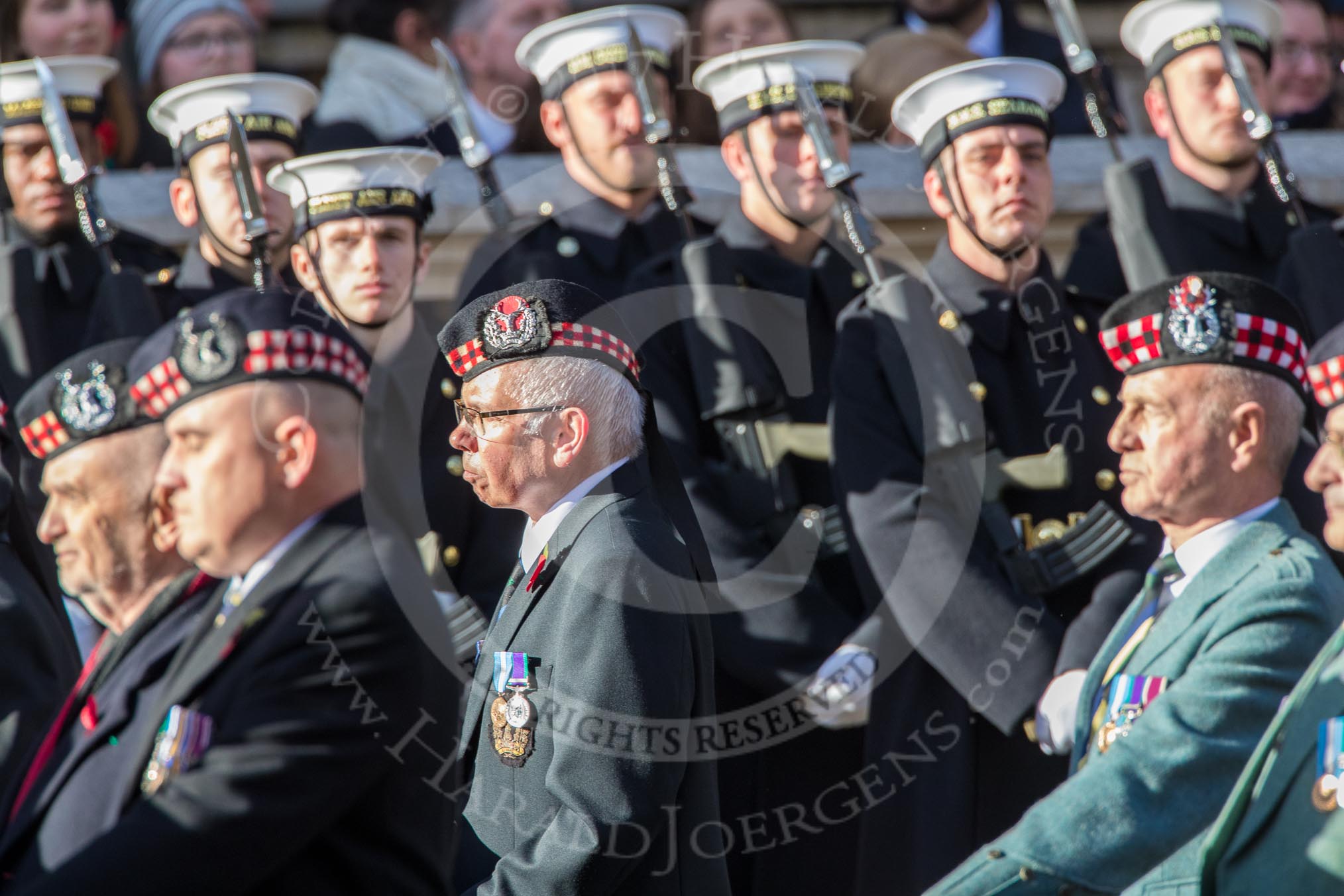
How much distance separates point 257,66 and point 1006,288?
11.2 ft

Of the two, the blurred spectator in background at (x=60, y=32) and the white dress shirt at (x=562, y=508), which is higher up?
the blurred spectator in background at (x=60, y=32)

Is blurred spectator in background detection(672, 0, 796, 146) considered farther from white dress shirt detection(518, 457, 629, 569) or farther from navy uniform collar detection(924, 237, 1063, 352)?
white dress shirt detection(518, 457, 629, 569)

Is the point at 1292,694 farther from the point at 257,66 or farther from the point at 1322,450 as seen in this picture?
the point at 257,66

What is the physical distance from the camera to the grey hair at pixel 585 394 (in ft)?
12.8

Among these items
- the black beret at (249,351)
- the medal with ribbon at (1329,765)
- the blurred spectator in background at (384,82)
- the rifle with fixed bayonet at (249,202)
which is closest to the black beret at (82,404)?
the black beret at (249,351)

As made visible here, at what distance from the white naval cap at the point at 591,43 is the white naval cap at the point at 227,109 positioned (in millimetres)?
721

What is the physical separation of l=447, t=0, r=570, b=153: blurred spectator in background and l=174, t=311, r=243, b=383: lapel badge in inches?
112

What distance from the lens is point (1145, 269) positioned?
6.23 metres

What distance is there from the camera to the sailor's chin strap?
18.7 ft

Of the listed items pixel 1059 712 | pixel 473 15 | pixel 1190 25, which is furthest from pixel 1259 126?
pixel 473 15

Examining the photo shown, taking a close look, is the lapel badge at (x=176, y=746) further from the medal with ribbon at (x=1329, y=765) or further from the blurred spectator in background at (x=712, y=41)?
the blurred spectator in background at (x=712, y=41)

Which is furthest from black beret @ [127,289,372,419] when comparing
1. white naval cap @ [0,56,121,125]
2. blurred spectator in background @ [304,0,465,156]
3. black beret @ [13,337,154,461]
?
white naval cap @ [0,56,121,125]

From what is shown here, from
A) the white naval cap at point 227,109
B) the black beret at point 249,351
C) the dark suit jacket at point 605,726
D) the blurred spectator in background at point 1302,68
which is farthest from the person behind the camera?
the blurred spectator in background at point 1302,68

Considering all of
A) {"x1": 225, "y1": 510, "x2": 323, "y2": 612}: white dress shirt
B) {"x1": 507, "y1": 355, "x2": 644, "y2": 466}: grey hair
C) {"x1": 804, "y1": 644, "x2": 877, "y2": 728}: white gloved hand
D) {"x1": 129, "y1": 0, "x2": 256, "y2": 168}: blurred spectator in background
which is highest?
{"x1": 129, "y1": 0, "x2": 256, "y2": 168}: blurred spectator in background
